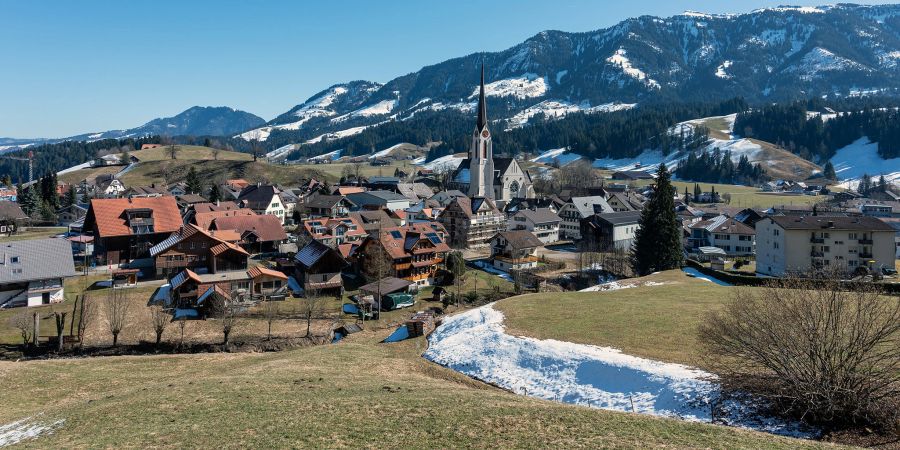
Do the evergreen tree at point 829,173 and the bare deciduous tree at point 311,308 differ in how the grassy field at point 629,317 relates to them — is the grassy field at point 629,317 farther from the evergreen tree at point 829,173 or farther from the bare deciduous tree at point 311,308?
the evergreen tree at point 829,173

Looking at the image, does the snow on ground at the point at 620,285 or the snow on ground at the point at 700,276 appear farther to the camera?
the snow on ground at the point at 700,276

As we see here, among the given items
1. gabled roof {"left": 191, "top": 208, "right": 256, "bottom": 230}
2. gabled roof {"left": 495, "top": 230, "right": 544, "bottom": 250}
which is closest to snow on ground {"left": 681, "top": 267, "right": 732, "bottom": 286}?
gabled roof {"left": 495, "top": 230, "right": 544, "bottom": 250}

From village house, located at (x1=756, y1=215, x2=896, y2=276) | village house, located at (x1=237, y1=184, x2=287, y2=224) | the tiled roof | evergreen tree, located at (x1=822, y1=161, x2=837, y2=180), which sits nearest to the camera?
the tiled roof

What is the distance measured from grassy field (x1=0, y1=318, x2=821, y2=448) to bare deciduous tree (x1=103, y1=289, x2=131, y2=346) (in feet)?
30.0

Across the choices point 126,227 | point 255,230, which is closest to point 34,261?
point 126,227

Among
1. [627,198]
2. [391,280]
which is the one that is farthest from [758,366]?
[627,198]

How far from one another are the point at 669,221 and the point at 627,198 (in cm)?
5222

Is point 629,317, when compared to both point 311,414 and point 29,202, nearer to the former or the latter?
point 311,414

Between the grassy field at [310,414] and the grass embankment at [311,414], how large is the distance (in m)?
0.04

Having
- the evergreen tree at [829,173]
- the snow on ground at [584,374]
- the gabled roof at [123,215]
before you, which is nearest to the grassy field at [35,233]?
the gabled roof at [123,215]

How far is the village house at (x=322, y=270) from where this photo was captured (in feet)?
173

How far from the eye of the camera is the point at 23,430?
1828cm

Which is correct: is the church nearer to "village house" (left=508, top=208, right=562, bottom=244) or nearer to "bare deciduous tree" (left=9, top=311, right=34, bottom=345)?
"village house" (left=508, top=208, right=562, bottom=244)

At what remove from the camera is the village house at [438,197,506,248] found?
82.7 metres
